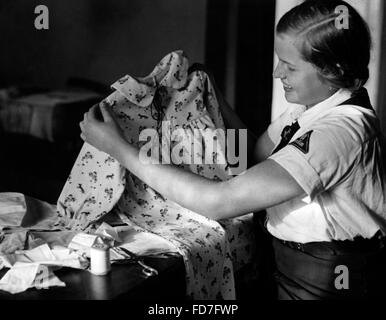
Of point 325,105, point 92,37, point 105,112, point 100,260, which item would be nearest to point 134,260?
point 100,260

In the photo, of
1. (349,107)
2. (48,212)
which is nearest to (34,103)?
(48,212)

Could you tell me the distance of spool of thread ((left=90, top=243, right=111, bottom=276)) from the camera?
47.6 inches

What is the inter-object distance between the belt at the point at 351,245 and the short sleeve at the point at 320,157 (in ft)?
0.58

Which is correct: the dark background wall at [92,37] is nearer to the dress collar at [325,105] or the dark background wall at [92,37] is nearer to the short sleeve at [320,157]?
the dress collar at [325,105]

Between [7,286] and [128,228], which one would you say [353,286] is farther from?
[7,286]

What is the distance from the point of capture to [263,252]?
170cm

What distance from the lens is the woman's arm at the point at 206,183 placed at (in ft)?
3.74

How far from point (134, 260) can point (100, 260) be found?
0.34 feet

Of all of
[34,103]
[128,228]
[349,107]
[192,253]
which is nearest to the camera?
Result: [349,107]

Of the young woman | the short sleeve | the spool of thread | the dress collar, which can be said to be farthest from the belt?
the spool of thread

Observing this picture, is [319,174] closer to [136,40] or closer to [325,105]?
[325,105]

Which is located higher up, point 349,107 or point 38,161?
point 349,107

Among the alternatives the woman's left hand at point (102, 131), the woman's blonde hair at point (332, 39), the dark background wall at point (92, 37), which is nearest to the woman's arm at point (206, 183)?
the woman's left hand at point (102, 131)
